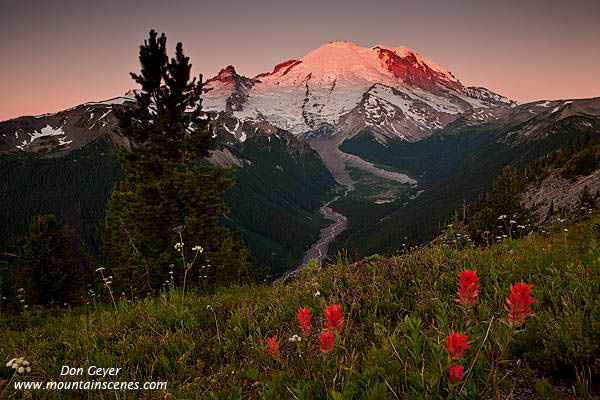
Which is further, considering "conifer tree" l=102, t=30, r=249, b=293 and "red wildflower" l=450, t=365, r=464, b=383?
"conifer tree" l=102, t=30, r=249, b=293

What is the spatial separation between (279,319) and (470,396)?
270cm

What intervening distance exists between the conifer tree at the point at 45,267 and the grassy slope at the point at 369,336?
78.1 ft

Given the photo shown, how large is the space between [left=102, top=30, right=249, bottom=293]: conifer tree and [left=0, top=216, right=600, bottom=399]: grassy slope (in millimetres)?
9498

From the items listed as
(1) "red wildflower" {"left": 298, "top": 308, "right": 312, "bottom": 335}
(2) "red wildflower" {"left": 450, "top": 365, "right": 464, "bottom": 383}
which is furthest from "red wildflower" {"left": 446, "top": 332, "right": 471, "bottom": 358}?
(1) "red wildflower" {"left": 298, "top": 308, "right": 312, "bottom": 335}

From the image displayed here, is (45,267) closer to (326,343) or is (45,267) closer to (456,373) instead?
(326,343)

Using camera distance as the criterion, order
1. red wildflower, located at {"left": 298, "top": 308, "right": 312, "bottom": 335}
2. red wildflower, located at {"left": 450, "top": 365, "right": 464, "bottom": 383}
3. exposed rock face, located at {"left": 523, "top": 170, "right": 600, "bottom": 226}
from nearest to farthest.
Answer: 1. red wildflower, located at {"left": 450, "top": 365, "right": 464, "bottom": 383}
2. red wildflower, located at {"left": 298, "top": 308, "right": 312, "bottom": 335}
3. exposed rock face, located at {"left": 523, "top": 170, "right": 600, "bottom": 226}

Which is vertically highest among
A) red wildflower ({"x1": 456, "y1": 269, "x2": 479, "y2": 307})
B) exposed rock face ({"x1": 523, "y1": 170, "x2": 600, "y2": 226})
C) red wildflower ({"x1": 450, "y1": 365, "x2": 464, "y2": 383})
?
red wildflower ({"x1": 456, "y1": 269, "x2": 479, "y2": 307})

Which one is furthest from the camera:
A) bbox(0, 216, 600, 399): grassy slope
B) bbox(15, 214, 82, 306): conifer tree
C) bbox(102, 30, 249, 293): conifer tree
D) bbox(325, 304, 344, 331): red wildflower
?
bbox(15, 214, 82, 306): conifer tree

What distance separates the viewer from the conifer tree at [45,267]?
22891mm

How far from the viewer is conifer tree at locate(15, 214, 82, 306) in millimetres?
22891

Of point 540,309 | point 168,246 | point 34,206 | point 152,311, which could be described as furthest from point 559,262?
point 34,206

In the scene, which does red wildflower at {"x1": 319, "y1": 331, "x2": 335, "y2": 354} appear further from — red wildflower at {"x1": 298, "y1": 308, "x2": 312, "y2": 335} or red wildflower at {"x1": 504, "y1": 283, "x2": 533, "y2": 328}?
red wildflower at {"x1": 504, "y1": 283, "x2": 533, "y2": 328}

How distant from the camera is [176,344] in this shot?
3682mm

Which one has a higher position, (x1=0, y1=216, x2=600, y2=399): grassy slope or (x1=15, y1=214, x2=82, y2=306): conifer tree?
(x1=0, y1=216, x2=600, y2=399): grassy slope
